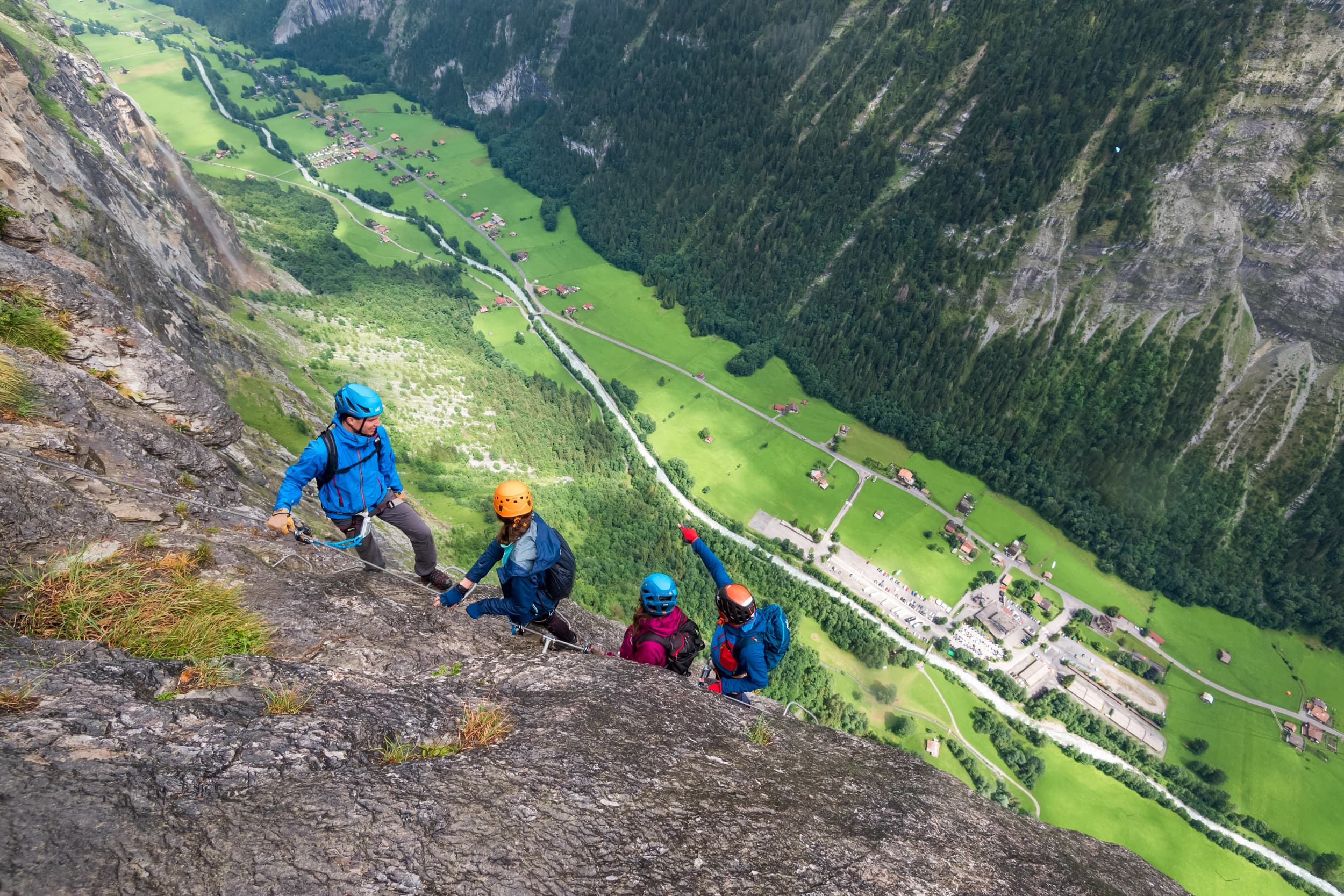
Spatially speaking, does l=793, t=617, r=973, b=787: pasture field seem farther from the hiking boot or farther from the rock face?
the hiking boot

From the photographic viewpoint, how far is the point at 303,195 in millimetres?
126312

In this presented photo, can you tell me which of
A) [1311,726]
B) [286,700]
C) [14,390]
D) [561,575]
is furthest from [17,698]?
[1311,726]

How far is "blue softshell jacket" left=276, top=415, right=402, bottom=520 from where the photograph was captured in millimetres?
11047

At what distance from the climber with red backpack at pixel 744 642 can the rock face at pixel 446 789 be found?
0.88 metres

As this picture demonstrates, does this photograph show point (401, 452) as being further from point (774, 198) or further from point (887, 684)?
point (774, 198)

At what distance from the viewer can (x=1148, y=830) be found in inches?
2327

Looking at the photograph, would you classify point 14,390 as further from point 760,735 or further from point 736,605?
point 760,735

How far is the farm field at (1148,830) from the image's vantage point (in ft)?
189

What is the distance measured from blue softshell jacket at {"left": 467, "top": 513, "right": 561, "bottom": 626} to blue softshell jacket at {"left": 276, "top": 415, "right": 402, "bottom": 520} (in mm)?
2438

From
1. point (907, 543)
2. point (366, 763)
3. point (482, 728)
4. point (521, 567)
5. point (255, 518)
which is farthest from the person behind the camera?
point (907, 543)

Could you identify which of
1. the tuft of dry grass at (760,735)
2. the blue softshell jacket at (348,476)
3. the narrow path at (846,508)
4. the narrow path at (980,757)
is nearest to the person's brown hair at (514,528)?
the blue softshell jacket at (348,476)

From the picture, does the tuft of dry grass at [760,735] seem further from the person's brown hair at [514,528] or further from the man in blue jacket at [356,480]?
the man in blue jacket at [356,480]

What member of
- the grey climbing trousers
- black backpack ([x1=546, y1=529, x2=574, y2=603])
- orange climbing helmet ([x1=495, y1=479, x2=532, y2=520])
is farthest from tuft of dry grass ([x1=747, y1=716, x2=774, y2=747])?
the grey climbing trousers

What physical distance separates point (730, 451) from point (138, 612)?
83913 mm
